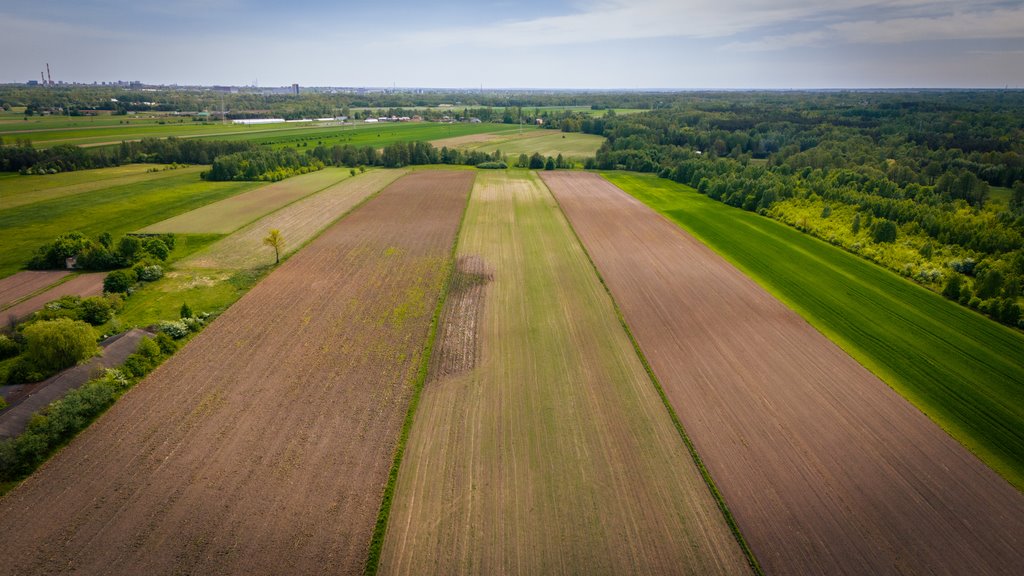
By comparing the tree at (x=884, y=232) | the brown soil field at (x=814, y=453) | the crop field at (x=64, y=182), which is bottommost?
the brown soil field at (x=814, y=453)

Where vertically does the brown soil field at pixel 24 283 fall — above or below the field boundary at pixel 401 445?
above

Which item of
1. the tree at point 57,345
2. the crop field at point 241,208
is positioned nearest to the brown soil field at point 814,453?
the tree at point 57,345

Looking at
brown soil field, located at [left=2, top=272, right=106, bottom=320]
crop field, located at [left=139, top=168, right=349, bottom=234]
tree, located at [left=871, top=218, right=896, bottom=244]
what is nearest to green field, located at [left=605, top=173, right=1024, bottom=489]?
tree, located at [left=871, top=218, right=896, bottom=244]

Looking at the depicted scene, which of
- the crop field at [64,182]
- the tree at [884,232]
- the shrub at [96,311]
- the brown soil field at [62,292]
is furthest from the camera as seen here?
the crop field at [64,182]

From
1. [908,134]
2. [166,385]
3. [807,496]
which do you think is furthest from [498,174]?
[908,134]

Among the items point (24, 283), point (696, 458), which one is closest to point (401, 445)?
point (696, 458)

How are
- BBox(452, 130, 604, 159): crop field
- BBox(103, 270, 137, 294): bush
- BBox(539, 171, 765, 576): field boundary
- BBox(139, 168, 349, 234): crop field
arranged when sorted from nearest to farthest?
BBox(539, 171, 765, 576): field boundary, BBox(103, 270, 137, 294): bush, BBox(139, 168, 349, 234): crop field, BBox(452, 130, 604, 159): crop field

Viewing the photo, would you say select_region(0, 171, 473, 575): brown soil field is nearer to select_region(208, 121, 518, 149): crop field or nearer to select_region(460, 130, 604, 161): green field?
select_region(460, 130, 604, 161): green field

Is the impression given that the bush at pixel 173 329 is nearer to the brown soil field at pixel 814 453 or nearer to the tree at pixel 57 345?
the tree at pixel 57 345
